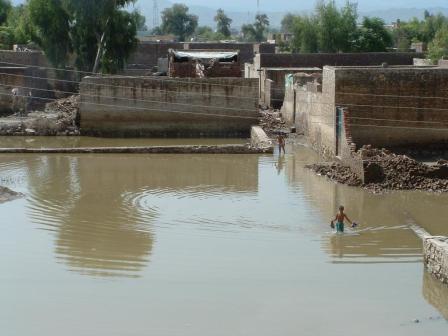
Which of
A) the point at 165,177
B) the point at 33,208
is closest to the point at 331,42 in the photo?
the point at 165,177

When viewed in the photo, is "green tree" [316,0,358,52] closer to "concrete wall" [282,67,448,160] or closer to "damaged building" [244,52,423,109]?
"damaged building" [244,52,423,109]

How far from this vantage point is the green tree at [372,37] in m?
55.5

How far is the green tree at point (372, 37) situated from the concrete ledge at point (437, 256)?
42.7m

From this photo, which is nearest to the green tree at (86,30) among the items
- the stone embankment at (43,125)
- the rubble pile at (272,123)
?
the stone embankment at (43,125)

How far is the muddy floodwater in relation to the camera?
38.8ft

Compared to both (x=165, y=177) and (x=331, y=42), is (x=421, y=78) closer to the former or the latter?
(x=165, y=177)

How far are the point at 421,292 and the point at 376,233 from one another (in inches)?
152

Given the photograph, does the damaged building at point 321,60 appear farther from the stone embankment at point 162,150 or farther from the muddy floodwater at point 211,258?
the muddy floodwater at point 211,258

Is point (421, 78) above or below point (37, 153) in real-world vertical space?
above

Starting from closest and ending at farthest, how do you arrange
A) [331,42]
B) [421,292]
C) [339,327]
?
[339,327], [421,292], [331,42]

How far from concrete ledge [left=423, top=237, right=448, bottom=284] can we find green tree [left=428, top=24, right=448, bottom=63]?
100ft

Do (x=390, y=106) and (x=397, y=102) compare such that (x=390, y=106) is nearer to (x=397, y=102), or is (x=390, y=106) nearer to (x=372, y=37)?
(x=397, y=102)

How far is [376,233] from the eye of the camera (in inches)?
665

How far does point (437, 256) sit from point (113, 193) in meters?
9.61
